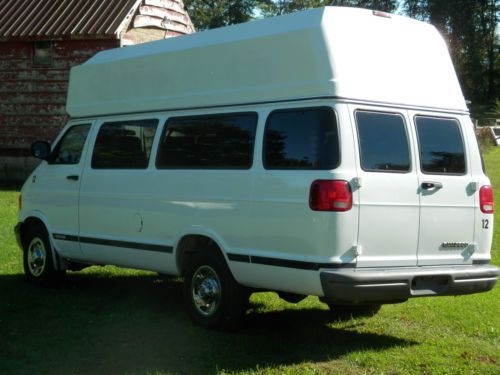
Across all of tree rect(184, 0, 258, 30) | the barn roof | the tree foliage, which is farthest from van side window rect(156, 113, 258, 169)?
the tree foliage

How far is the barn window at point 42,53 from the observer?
21219mm

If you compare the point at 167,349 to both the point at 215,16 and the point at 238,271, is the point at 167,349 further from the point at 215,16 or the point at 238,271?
the point at 215,16

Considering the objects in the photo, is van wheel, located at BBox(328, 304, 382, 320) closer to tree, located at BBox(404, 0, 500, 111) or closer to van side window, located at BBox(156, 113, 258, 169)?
van side window, located at BBox(156, 113, 258, 169)

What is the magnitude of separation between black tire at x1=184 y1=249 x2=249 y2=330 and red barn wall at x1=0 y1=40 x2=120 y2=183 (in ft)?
45.3

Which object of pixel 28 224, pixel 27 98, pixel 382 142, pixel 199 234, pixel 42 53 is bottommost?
pixel 28 224

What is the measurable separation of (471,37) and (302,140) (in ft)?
204

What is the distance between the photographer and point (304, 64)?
22.9ft

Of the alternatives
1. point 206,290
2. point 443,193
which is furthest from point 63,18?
point 443,193

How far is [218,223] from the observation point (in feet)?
24.5

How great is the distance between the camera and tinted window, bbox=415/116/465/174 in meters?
7.23

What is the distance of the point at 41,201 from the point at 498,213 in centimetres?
1245

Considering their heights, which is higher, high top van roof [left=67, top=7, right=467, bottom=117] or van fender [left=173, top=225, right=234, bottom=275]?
high top van roof [left=67, top=7, right=467, bottom=117]

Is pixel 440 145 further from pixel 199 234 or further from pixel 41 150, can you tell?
pixel 41 150

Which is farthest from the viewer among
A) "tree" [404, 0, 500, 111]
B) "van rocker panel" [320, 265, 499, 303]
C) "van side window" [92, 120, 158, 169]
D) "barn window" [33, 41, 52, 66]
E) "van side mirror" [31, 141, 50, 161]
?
"tree" [404, 0, 500, 111]
